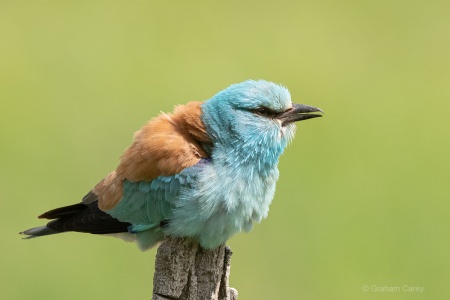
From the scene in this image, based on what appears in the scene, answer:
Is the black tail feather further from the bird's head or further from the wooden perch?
the wooden perch

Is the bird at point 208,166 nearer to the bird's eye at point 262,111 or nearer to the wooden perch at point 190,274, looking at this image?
the bird's eye at point 262,111

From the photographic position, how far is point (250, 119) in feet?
17.7

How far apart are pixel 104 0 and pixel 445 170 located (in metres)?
4.11

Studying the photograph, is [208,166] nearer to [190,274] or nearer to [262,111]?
[262,111]

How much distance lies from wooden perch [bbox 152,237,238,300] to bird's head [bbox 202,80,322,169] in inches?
25.7

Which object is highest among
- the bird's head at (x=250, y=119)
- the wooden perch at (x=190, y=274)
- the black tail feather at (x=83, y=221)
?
the bird's head at (x=250, y=119)

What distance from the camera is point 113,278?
7.85m

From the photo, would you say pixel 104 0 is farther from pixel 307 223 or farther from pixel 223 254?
pixel 223 254

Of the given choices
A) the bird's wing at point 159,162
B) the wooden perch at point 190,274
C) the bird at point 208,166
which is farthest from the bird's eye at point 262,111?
the wooden perch at point 190,274

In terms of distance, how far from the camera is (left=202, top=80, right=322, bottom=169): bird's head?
17.6 ft

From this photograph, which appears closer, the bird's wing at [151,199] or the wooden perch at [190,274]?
the wooden perch at [190,274]

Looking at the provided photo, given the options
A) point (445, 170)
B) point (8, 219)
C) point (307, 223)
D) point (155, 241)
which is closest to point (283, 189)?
point (307, 223)

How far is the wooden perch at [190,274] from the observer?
4.68 meters

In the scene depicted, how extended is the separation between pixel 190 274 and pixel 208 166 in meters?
0.68
